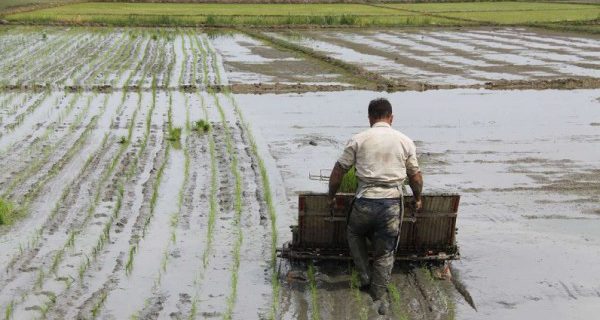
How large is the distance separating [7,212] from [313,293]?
2.81 metres

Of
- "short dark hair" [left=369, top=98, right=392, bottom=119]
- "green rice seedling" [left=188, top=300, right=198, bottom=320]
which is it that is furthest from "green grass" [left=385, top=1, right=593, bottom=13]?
"green rice seedling" [left=188, top=300, right=198, bottom=320]

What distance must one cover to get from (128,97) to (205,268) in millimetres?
7670

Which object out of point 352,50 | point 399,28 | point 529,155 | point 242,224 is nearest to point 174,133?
point 242,224

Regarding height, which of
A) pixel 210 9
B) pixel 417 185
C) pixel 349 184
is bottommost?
pixel 210 9

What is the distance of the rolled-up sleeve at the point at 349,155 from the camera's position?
482 centimetres

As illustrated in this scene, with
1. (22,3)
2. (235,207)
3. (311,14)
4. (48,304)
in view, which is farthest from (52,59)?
(22,3)

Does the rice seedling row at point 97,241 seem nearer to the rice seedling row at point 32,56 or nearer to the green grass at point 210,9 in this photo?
the rice seedling row at point 32,56

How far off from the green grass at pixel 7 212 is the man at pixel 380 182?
278 centimetres

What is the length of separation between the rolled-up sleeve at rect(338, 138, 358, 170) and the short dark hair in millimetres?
219

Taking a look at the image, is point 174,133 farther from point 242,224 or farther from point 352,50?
point 352,50

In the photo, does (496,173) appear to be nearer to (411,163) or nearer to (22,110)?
(411,163)

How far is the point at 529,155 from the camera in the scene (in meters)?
8.83

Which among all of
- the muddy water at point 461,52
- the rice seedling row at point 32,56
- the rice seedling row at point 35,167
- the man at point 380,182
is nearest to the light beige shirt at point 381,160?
the man at point 380,182

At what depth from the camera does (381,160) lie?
4.78 meters
